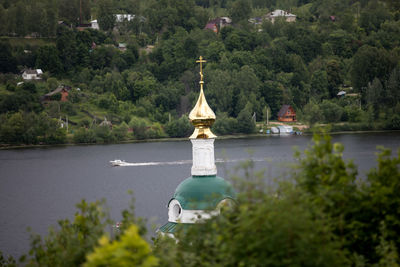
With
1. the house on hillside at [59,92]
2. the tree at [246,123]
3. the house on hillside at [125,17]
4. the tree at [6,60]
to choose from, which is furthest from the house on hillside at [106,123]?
the house on hillside at [125,17]

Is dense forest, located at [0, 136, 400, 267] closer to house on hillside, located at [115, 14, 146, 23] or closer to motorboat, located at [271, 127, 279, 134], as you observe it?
motorboat, located at [271, 127, 279, 134]

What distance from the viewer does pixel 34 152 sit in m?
45.9

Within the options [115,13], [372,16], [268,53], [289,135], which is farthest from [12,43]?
[372,16]

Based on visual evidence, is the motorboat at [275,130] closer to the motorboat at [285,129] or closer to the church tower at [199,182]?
the motorboat at [285,129]

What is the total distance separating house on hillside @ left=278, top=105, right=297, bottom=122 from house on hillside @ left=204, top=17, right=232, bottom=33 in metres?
20.6

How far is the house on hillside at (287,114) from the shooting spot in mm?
55219

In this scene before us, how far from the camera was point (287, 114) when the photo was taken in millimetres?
55281

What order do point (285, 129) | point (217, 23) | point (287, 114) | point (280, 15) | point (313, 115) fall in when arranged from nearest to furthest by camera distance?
point (313, 115)
point (285, 129)
point (287, 114)
point (217, 23)
point (280, 15)

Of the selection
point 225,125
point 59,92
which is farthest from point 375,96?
point 59,92

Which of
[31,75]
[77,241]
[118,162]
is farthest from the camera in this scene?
[31,75]

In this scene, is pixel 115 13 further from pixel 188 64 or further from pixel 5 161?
pixel 5 161

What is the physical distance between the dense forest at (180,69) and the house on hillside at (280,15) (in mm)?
1733

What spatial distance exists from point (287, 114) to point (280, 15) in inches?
1078

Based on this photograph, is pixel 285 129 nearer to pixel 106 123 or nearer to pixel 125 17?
pixel 106 123
